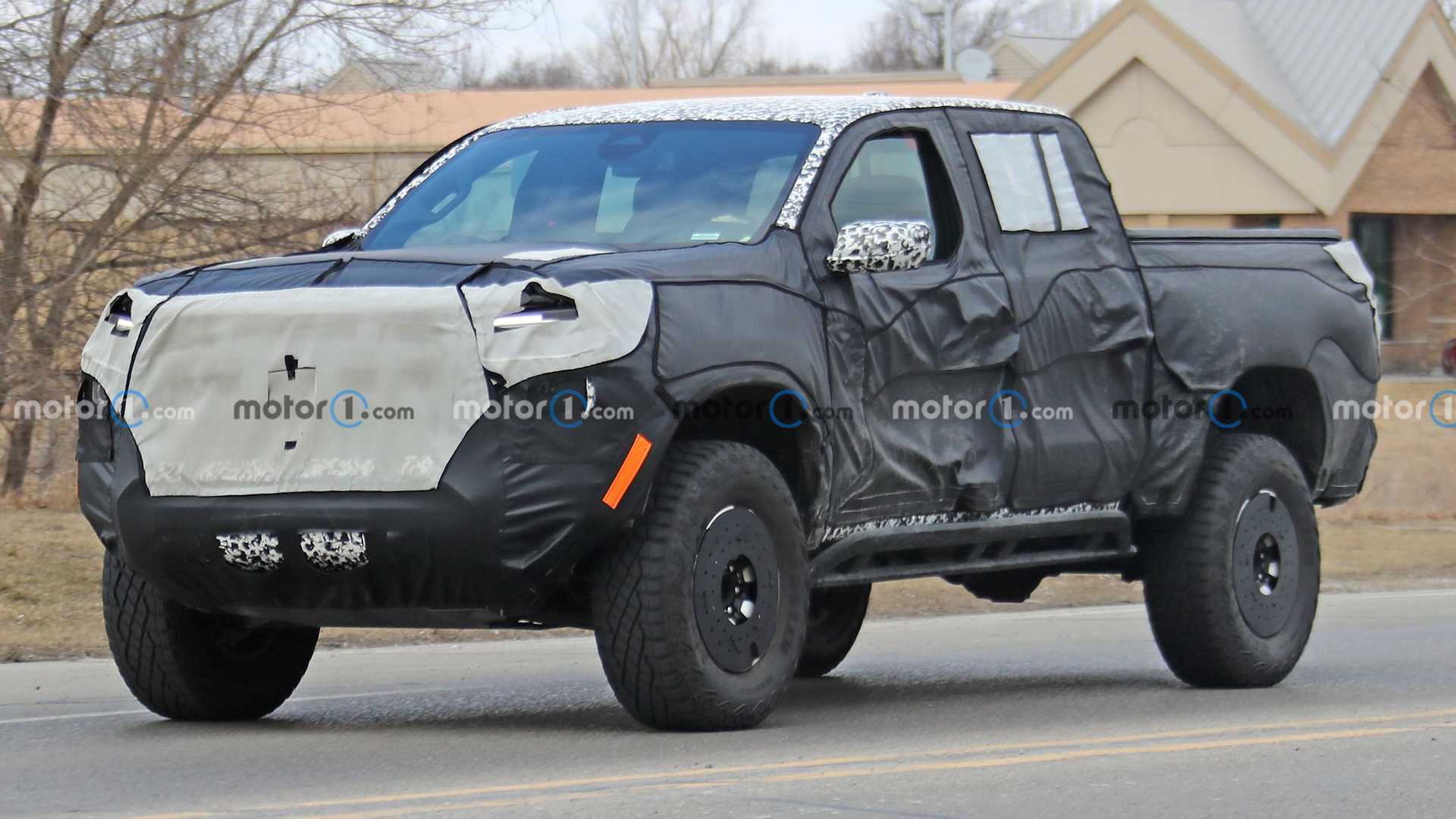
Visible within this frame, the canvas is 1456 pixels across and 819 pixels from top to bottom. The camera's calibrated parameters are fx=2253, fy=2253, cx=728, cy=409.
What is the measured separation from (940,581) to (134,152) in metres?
6.65

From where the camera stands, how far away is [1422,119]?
35406 millimetres

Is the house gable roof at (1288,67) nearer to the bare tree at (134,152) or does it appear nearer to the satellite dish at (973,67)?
the satellite dish at (973,67)

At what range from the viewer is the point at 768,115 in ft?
26.9

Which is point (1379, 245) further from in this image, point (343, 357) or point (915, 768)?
point (343, 357)

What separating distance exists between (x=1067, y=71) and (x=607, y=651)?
30363 millimetres

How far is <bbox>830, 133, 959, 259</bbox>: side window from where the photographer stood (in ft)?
26.5

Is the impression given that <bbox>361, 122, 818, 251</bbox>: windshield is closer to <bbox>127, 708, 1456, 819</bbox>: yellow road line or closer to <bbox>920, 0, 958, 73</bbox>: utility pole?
<bbox>127, 708, 1456, 819</bbox>: yellow road line

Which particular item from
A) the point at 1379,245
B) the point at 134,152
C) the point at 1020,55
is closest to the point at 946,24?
the point at 1020,55

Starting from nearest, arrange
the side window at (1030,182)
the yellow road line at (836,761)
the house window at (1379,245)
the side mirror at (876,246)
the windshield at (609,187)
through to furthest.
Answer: the yellow road line at (836,761)
the side mirror at (876,246)
the windshield at (609,187)
the side window at (1030,182)
the house window at (1379,245)

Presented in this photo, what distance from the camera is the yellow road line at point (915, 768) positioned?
19.2 ft

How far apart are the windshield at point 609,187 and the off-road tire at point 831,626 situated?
2467 millimetres

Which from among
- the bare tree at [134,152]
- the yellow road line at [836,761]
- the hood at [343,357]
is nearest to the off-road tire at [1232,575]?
the yellow road line at [836,761]

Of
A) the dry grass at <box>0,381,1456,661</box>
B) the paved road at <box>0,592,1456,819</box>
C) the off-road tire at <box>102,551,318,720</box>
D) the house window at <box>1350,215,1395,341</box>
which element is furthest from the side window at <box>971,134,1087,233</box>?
the house window at <box>1350,215,1395,341</box>

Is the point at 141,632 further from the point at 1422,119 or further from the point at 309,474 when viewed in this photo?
the point at 1422,119
